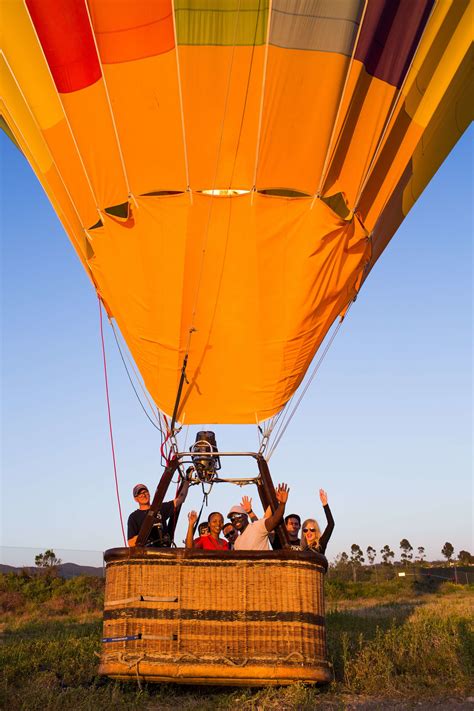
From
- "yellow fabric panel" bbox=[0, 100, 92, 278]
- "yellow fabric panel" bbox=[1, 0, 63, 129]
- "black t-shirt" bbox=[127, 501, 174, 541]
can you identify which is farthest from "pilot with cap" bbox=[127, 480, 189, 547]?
"yellow fabric panel" bbox=[1, 0, 63, 129]

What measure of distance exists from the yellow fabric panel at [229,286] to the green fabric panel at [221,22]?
47.4 inches

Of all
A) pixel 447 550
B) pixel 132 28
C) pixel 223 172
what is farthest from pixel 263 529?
pixel 447 550

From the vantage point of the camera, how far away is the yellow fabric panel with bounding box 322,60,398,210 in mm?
5945

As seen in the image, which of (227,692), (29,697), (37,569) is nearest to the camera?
(29,697)

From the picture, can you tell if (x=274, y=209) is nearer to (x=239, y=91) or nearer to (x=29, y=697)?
(x=239, y=91)

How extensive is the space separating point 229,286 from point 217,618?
288cm

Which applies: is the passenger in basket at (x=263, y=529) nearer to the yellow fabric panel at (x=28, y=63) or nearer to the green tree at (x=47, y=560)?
the yellow fabric panel at (x=28, y=63)

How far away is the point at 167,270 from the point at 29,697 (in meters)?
3.42

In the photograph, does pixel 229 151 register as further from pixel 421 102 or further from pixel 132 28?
pixel 421 102

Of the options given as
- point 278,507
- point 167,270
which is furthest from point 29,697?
point 167,270

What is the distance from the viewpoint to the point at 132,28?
554cm

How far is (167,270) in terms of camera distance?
630cm

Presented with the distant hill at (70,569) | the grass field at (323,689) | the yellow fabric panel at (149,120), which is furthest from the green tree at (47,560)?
the yellow fabric panel at (149,120)

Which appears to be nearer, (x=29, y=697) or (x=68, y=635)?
(x=29, y=697)
